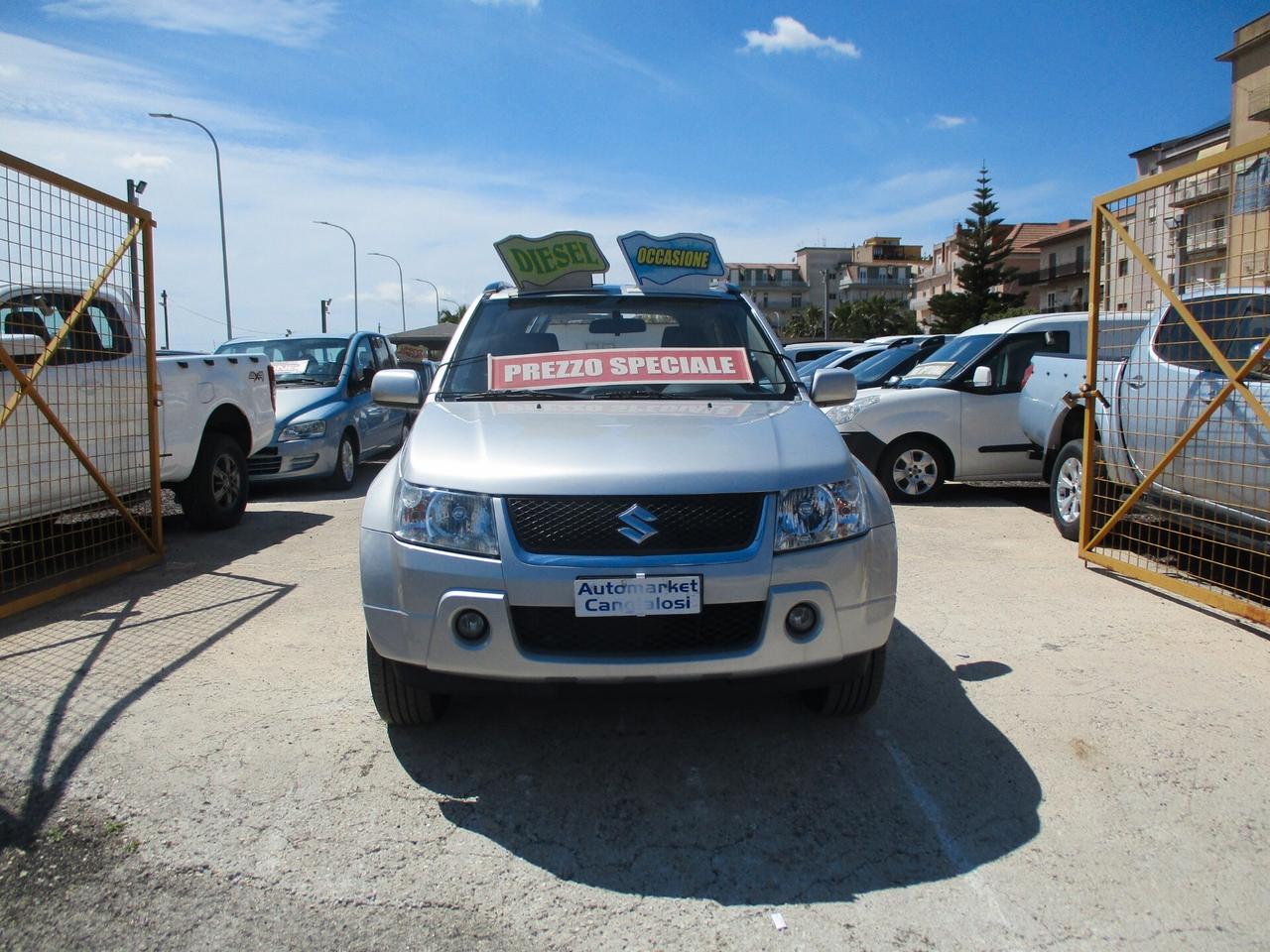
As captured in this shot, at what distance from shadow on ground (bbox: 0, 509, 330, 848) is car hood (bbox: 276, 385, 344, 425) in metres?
3.14

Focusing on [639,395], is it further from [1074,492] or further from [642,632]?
[1074,492]

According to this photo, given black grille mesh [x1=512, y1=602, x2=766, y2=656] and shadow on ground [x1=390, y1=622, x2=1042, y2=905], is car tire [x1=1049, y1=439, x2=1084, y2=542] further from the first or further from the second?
black grille mesh [x1=512, y1=602, x2=766, y2=656]

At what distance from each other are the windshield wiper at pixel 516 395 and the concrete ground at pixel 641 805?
48.7 inches

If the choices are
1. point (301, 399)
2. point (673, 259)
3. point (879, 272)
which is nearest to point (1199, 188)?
point (673, 259)

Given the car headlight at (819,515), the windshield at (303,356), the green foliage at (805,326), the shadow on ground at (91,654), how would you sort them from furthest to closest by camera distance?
the green foliage at (805,326) < the windshield at (303,356) < the shadow on ground at (91,654) < the car headlight at (819,515)

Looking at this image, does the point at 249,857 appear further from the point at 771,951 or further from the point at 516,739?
the point at 771,951

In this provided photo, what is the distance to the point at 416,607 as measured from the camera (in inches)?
108

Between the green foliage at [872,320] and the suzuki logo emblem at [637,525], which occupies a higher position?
the green foliage at [872,320]

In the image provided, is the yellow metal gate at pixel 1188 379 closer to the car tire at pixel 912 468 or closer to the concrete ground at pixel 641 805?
the concrete ground at pixel 641 805

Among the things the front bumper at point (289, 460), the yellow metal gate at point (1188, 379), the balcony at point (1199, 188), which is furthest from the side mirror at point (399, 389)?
the front bumper at point (289, 460)

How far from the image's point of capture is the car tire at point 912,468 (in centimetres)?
862

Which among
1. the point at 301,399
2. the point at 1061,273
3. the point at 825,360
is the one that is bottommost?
the point at 301,399

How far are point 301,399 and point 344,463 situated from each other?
0.84m

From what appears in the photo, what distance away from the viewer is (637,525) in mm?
2697
